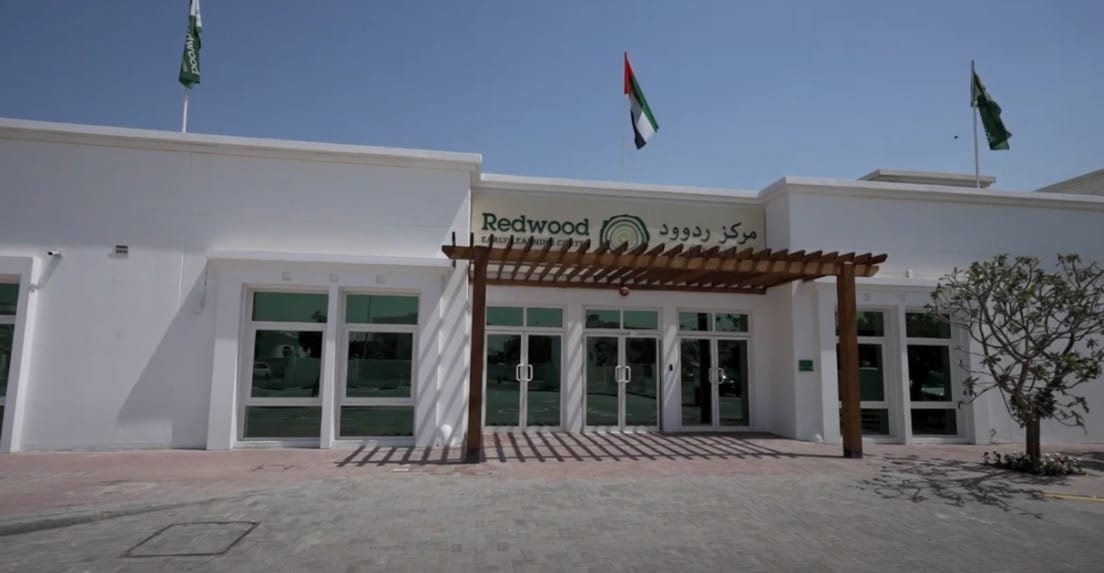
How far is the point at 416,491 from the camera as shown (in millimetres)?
6914

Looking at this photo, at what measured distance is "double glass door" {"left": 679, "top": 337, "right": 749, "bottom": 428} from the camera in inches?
472

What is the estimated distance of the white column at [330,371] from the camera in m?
9.76

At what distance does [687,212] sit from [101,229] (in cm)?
993

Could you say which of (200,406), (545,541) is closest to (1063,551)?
(545,541)

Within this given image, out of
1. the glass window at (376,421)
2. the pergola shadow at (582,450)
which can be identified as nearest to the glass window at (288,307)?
the glass window at (376,421)

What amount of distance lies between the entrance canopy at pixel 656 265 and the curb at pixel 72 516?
447 centimetres

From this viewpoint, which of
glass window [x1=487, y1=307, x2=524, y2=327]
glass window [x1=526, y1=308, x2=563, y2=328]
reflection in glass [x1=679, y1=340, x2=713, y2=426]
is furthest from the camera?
reflection in glass [x1=679, y1=340, x2=713, y2=426]

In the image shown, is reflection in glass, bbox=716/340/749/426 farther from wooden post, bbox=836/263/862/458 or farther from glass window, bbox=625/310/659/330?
wooden post, bbox=836/263/862/458

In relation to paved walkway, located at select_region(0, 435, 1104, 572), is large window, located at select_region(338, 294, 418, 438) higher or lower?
higher

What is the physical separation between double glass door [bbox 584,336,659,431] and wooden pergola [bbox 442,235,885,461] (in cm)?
115

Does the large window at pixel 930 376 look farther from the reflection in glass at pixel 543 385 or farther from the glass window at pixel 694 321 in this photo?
the reflection in glass at pixel 543 385

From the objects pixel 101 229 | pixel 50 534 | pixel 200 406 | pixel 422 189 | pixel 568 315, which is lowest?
pixel 50 534

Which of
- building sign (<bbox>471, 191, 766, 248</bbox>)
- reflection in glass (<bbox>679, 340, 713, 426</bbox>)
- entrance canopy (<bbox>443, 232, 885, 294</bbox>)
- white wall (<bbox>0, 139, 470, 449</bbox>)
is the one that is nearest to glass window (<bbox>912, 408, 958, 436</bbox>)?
entrance canopy (<bbox>443, 232, 885, 294</bbox>)

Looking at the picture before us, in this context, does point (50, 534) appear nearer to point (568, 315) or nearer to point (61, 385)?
point (61, 385)
